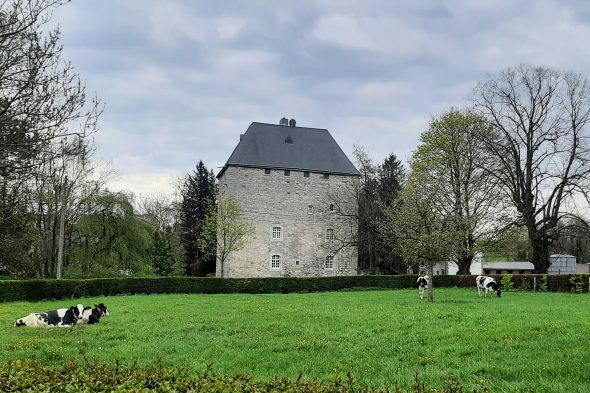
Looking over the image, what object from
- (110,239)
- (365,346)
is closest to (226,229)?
(110,239)

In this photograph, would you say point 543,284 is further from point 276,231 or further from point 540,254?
point 276,231

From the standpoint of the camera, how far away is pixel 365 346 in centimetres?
896

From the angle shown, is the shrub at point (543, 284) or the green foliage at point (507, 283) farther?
the green foliage at point (507, 283)

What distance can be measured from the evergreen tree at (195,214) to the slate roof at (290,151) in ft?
12.4

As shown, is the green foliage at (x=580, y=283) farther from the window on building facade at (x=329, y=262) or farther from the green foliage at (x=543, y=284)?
the window on building facade at (x=329, y=262)

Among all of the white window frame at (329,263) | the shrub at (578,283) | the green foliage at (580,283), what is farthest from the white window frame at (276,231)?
the green foliage at (580,283)

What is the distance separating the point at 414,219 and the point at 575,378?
18528 millimetres

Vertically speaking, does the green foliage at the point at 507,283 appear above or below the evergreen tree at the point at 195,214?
below

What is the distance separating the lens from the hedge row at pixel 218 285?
27125 millimetres

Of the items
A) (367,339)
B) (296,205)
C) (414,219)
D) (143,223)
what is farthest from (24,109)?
(296,205)

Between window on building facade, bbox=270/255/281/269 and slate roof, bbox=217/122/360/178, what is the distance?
353 inches

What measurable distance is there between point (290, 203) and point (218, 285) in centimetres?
1968

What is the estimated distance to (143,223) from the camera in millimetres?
42781

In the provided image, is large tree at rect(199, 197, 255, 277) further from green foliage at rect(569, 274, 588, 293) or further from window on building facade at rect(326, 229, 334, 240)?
green foliage at rect(569, 274, 588, 293)
